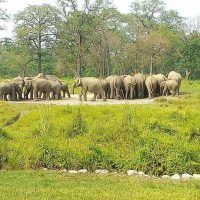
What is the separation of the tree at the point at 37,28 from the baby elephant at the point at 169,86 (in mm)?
33649

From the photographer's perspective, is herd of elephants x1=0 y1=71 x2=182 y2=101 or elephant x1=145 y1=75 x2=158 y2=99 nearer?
herd of elephants x1=0 y1=71 x2=182 y2=101

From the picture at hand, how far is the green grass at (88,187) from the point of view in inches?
428

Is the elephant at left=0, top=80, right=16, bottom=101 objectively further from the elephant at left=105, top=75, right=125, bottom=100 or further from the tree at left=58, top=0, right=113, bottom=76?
the tree at left=58, top=0, right=113, bottom=76

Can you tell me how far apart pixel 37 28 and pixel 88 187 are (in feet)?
178

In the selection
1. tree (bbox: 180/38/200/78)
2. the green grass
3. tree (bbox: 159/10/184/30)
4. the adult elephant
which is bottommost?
the green grass

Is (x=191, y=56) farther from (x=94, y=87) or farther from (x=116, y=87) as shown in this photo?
(x=94, y=87)

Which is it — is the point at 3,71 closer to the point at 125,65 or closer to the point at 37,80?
the point at 125,65

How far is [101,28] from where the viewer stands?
211 feet

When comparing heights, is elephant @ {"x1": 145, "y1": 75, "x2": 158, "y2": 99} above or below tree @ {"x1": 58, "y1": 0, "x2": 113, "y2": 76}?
below

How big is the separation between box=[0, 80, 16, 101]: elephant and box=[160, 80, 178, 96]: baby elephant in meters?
10.4

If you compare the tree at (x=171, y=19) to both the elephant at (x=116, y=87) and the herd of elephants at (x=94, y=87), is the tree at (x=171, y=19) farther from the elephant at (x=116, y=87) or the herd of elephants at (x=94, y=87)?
the elephant at (x=116, y=87)

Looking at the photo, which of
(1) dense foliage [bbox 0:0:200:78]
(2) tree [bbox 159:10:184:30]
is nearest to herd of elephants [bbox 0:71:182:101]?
(1) dense foliage [bbox 0:0:200:78]

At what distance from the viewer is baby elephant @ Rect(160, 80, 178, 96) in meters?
31.7

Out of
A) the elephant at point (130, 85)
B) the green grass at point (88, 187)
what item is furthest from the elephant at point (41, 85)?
the green grass at point (88, 187)
